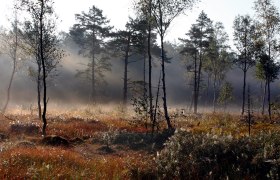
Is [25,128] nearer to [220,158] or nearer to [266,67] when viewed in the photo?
[220,158]

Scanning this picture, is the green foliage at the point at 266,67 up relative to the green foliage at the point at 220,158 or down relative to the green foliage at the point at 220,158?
up

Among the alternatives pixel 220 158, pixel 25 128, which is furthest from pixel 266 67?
pixel 220 158

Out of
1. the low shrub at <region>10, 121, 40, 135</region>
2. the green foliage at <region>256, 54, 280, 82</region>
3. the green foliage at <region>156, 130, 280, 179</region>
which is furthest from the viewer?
the green foliage at <region>256, 54, 280, 82</region>

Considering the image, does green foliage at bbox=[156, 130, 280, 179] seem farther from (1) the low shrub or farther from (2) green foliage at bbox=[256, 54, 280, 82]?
(2) green foliage at bbox=[256, 54, 280, 82]

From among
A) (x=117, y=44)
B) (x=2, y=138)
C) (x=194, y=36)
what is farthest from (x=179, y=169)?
(x=194, y=36)

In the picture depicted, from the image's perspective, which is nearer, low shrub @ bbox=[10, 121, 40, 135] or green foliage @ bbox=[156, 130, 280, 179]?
green foliage @ bbox=[156, 130, 280, 179]

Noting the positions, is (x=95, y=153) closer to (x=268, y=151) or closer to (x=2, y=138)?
(x=2, y=138)

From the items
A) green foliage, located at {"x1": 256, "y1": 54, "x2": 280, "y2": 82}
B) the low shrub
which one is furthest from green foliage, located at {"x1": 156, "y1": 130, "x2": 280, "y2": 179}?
green foliage, located at {"x1": 256, "y1": 54, "x2": 280, "y2": 82}

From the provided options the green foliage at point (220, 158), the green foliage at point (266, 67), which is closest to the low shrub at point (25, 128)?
the green foliage at point (220, 158)

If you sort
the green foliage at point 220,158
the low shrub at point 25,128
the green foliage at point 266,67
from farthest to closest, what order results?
the green foliage at point 266,67 → the low shrub at point 25,128 → the green foliage at point 220,158

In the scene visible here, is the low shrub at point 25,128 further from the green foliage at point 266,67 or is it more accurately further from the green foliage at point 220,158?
the green foliage at point 266,67

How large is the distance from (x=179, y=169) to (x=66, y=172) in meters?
2.96

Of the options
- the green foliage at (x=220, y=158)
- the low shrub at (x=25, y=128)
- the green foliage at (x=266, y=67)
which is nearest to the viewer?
the green foliage at (x=220, y=158)

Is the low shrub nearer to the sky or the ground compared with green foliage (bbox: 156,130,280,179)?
nearer to the ground
